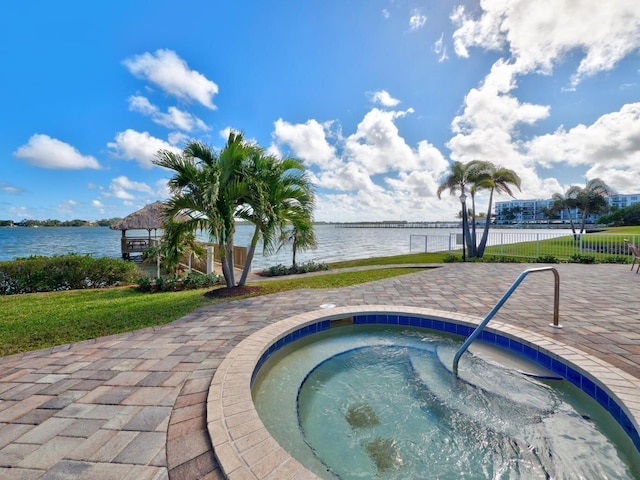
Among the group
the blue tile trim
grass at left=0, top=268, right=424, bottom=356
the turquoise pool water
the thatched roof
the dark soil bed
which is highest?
the thatched roof

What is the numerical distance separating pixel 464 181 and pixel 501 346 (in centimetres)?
1094

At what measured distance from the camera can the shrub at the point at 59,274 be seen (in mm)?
6965

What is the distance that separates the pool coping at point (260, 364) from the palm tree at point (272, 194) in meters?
2.34

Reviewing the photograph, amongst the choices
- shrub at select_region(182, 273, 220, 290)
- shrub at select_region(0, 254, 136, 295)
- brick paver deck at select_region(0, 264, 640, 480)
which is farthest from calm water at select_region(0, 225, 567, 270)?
brick paver deck at select_region(0, 264, 640, 480)

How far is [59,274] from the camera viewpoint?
739cm

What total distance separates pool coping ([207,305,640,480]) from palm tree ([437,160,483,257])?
9515mm

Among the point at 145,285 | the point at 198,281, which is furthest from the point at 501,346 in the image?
the point at 145,285

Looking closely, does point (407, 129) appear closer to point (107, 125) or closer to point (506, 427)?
point (506, 427)

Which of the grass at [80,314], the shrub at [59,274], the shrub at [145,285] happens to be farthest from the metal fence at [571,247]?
the shrub at [59,274]

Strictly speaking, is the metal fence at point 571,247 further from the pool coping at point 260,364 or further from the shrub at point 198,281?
the shrub at point 198,281

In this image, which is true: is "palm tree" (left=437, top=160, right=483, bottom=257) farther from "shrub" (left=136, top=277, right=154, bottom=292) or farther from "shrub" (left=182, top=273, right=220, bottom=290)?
"shrub" (left=136, top=277, right=154, bottom=292)

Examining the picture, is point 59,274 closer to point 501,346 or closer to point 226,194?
point 226,194

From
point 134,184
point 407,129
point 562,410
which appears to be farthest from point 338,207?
point 562,410

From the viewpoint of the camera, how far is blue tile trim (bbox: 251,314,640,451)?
2131 mm
